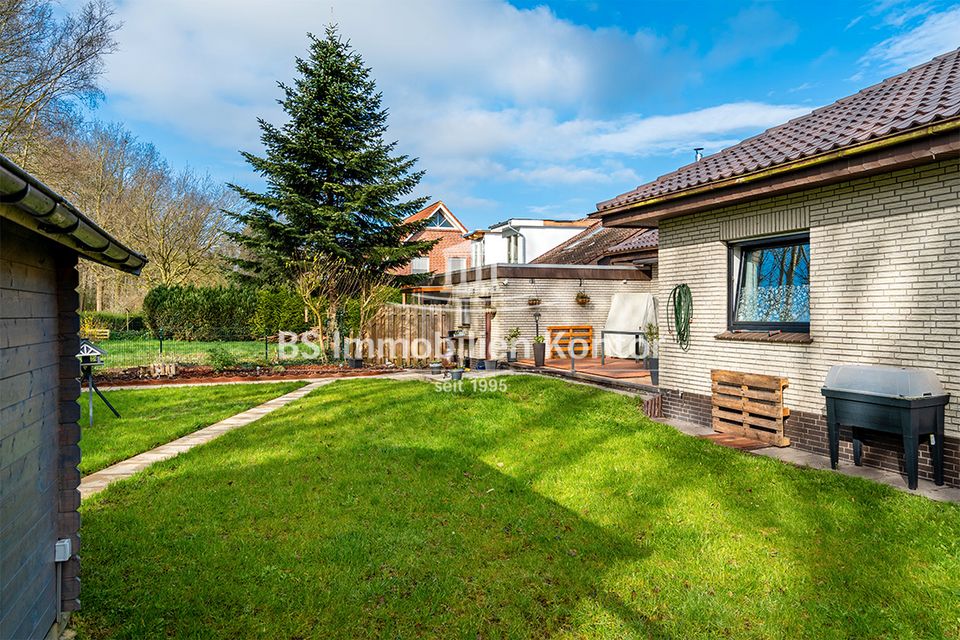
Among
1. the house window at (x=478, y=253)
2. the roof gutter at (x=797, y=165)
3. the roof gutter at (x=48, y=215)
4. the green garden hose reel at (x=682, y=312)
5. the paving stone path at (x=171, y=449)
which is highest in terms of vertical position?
the house window at (x=478, y=253)

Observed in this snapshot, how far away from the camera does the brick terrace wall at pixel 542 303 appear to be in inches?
614

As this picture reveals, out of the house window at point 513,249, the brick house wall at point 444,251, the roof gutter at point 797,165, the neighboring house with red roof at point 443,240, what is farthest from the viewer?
the brick house wall at point 444,251

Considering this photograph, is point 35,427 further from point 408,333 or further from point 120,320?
point 120,320

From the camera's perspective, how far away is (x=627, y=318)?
15.2 meters

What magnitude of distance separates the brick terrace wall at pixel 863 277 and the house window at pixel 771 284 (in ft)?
0.63

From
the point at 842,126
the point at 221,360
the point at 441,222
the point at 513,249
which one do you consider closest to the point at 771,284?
the point at 842,126

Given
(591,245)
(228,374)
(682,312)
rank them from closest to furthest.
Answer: (682,312)
(228,374)
(591,245)

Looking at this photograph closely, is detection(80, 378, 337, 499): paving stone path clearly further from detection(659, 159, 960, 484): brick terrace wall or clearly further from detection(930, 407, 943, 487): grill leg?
→ detection(930, 407, 943, 487): grill leg

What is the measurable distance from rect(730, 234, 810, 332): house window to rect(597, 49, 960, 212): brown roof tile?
1052mm

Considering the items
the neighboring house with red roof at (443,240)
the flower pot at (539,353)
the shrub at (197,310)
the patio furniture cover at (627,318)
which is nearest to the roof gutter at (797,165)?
the flower pot at (539,353)

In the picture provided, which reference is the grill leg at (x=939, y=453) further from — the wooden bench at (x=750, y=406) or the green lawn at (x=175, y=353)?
the green lawn at (x=175, y=353)

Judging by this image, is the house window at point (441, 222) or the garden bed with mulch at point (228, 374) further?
the house window at point (441, 222)

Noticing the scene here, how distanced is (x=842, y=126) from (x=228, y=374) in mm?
13839

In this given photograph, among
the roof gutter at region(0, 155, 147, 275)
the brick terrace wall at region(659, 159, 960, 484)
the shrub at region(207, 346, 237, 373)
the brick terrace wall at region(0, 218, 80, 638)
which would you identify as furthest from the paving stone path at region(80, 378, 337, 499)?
the brick terrace wall at region(659, 159, 960, 484)
